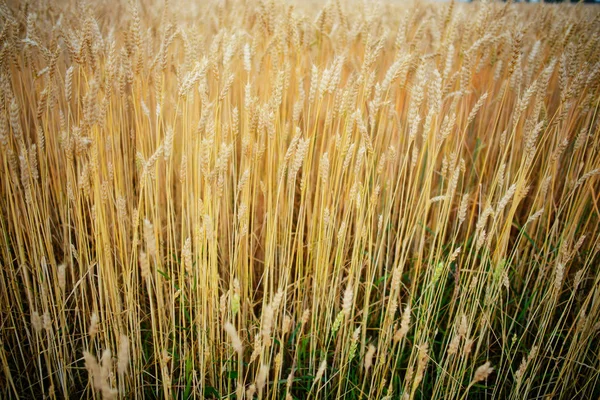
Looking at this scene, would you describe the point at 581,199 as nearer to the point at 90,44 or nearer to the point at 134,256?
the point at 134,256

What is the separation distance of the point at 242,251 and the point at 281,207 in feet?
0.65

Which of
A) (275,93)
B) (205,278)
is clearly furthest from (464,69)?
(205,278)

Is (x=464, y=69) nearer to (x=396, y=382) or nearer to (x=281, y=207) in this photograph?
(x=281, y=207)

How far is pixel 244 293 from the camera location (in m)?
1.17

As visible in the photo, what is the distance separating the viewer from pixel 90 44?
1161mm

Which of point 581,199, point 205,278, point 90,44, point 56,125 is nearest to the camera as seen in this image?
point 205,278

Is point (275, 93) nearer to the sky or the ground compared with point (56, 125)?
nearer to the sky

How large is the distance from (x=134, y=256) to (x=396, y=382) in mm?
838

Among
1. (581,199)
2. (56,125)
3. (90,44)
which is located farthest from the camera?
(56,125)

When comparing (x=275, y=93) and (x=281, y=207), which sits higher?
(x=275, y=93)

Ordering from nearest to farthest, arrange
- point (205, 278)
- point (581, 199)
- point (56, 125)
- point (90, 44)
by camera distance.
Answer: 1. point (205, 278)
2. point (90, 44)
3. point (581, 199)
4. point (56, 125)

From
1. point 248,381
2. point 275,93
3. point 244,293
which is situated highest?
point 275,93

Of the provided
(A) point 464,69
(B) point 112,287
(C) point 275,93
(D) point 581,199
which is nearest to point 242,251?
(B) point 112,287

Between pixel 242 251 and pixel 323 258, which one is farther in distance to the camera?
pixel 242 251
